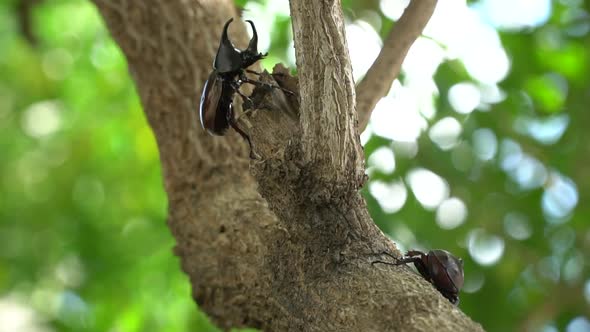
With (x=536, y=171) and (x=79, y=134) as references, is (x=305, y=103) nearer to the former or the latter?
(x=536, y=171)

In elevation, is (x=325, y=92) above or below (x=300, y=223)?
above

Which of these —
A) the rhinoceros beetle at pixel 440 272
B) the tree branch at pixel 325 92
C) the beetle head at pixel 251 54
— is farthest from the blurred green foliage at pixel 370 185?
the tree branch at pixel 325 92

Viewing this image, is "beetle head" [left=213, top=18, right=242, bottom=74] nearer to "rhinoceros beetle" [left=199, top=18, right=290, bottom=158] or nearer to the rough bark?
"rhinoceros beetle" [left=199, top=18, right=290, bottom=158]

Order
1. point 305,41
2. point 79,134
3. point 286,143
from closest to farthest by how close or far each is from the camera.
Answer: point 305,41, point 286,143, point 79,134

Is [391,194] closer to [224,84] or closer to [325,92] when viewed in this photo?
[224,84]

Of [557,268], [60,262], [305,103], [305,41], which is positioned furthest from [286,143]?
[60,262]

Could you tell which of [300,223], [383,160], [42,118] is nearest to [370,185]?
[383,160]

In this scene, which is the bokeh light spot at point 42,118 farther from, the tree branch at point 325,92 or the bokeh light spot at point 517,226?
the tree branch at point 325,92
